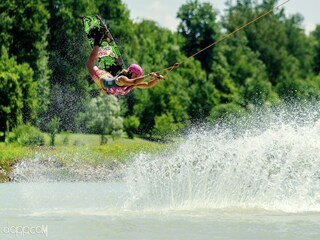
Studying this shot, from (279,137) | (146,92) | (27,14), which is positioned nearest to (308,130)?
(279,137)

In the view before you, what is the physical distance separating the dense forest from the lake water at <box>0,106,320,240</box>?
29.2 metres

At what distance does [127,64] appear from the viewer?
5984 centimetres

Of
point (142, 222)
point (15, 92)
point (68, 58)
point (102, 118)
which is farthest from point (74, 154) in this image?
point (68, 58)

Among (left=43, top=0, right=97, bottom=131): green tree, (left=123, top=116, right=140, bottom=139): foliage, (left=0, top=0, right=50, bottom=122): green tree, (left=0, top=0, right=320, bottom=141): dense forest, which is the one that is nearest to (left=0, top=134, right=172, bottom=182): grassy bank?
(left=0, top=0, right=320, bottom=141): dense forest

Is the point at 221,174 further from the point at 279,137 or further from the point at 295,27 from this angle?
the point at 295,27

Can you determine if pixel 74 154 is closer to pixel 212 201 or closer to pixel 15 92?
pixel 15 92

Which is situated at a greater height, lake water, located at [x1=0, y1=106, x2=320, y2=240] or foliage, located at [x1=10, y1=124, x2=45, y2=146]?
foliage, located at [x1=10, y1=124, x2=45, y2=146]

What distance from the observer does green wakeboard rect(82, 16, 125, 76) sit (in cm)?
1752

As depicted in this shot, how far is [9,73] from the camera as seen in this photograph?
4809 centimetres

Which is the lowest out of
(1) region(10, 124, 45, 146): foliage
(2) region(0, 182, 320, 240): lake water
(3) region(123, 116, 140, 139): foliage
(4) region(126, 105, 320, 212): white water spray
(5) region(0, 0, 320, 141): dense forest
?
(2) region(0, 182, 320, 240): lake water

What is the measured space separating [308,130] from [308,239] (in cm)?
514

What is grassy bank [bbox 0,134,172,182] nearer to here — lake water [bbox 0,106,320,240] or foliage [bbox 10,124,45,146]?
foliage [bbox 10,124,45,146]

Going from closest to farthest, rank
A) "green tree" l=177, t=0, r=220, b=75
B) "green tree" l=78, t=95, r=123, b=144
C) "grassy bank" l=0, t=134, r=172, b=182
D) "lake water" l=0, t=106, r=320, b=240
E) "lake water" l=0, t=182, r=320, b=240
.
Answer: "lake water" l=0, t=182, r=320, b=240
"lake water" l=0, t=106, r=320, b=240
"grassy bank" l=0, t=134, r=172, b=182
"green tree" l=78, t=95, r=123, b=144
"green tree" l=177, t=0, r=220, b=75

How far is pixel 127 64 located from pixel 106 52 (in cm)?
4224
